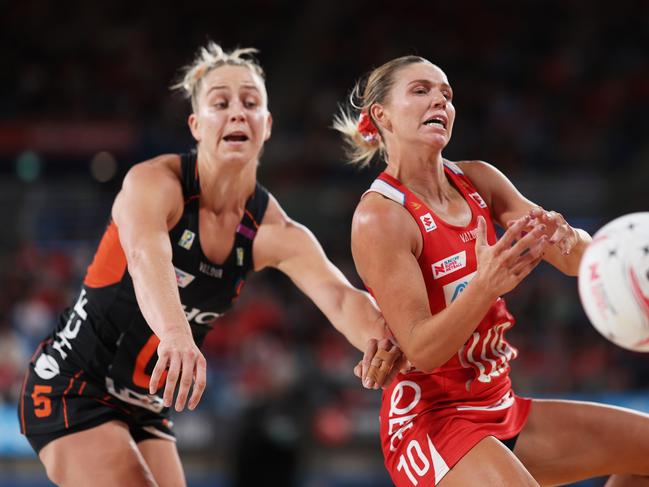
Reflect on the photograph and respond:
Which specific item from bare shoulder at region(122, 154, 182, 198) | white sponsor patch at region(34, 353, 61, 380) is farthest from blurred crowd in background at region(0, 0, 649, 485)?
bare shoulder at region(122, 154, 182, 198)

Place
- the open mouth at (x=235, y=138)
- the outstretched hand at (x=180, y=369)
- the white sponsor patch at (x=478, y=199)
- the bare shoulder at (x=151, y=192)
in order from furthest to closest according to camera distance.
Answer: the open mouth at (x=235, y=138), the bare shoulder at (x=151, y=192), the white sponsor patch at (x=478, y=199), the outstretched hand at (x=180, y=369)

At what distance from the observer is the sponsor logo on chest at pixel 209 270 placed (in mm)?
4242

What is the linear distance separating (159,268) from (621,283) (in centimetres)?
182

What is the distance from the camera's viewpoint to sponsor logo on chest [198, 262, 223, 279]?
4242 millimetres

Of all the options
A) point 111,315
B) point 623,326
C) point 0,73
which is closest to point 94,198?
point 0,73

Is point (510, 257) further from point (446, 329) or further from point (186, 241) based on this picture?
point (186, 241)

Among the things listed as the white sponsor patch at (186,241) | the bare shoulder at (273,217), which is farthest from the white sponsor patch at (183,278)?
the bare shoulder at (273,217)

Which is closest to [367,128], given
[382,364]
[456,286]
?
[456,286]

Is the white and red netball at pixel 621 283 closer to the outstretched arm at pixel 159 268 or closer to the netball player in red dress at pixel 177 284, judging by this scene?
the netball player in red dress at pixel 177 284

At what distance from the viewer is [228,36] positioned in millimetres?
16531

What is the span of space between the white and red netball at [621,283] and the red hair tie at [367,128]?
4.03 feet

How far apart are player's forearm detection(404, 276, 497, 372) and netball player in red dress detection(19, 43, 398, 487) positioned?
2.37 feet

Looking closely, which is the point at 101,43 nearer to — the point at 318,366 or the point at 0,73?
the point at 0,73

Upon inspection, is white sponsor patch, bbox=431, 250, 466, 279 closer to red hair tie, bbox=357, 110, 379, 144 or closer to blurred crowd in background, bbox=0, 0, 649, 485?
red hair tie, bbox=357, 110, 379, 144
